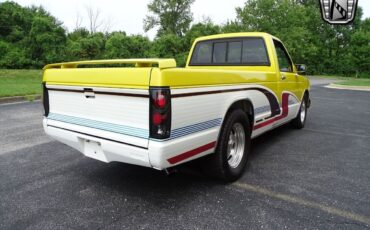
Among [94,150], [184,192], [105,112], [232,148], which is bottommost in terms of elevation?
[184,192]

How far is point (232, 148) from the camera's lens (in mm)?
4082

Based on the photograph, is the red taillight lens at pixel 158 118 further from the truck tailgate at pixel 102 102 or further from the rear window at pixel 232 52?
the rear window at pixel 232 52

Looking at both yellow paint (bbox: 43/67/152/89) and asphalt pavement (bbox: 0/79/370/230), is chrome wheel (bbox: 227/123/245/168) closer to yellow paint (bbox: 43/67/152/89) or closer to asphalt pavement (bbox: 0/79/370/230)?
asphalt pavement (bbox: 0/79/370/230)

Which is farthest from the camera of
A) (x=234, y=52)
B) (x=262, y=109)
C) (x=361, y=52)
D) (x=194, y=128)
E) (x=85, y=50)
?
(x=361, y=52)

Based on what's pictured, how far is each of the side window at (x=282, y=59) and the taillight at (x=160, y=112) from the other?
10.9 feet

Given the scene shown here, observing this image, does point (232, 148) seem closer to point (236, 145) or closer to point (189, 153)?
point (236, 145)

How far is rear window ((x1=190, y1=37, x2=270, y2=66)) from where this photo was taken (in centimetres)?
538

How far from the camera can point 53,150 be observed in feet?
17.3

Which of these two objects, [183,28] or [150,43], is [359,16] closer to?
[183,28]

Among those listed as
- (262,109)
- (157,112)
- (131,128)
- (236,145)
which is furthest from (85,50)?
(157,112)

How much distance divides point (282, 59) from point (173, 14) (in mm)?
51180

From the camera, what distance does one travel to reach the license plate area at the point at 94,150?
3.29 m

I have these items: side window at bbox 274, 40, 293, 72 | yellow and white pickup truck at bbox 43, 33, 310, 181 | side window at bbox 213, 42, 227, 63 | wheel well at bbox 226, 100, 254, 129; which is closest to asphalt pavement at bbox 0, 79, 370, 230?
yellow and white pickup truck at bbox 43, 33, 310, 181

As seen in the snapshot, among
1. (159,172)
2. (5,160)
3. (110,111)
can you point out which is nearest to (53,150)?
(5,160)
